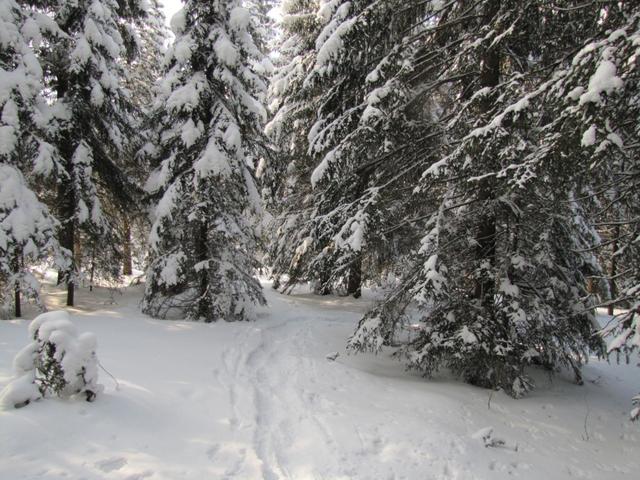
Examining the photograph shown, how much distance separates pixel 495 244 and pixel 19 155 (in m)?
10.4

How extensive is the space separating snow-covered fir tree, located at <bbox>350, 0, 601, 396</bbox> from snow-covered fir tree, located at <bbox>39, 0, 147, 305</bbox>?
337 inches

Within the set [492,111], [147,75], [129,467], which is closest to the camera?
[129,467]

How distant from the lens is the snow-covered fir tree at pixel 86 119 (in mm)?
10609

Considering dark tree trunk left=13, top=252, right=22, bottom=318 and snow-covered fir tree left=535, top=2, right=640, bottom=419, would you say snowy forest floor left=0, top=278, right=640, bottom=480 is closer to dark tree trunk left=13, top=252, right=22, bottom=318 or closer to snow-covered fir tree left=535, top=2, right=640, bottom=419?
dark tree trunk left=13, top=252, right=22, bottom=318

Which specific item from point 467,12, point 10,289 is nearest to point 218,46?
point 467,12

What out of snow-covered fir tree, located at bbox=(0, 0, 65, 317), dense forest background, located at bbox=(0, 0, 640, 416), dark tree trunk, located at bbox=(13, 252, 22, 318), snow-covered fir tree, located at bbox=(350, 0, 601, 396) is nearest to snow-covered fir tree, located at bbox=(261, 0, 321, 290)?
dense forest background, located at bbox=(0, 0, 640, 416)

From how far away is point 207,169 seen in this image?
933 centimetres

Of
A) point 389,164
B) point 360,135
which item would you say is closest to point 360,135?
point 360,135

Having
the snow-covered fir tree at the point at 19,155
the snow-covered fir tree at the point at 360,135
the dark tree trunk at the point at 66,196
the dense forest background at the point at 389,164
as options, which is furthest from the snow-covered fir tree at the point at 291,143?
the snow-covered fir tree at the point at 19,155

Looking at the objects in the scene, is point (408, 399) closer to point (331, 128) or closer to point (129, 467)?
point (129, 467)

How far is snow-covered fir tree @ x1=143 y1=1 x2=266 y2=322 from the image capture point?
9445 mm

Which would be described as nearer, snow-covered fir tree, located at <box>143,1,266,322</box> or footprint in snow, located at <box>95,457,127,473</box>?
footprint in snow, located at <box>95,457,127,473</box>

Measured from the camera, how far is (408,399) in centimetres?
642

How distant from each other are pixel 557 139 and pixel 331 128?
15.8ft
